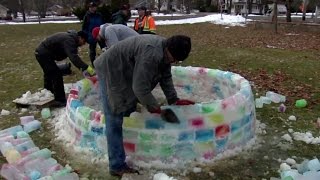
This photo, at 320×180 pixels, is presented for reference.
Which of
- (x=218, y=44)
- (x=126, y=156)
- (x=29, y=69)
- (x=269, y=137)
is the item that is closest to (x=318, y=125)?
(x=269, y=137)

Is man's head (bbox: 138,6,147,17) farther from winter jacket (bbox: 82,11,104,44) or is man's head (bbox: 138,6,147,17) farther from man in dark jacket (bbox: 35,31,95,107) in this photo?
man in dark jacket (bbox: 35,31,95,107)

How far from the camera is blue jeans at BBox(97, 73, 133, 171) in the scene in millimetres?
4012

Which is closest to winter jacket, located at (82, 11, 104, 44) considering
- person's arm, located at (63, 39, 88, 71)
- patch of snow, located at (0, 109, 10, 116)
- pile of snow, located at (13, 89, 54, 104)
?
pile of snow, located at (13, 89, 54, 104)

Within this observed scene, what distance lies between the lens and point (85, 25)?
27.2 feet

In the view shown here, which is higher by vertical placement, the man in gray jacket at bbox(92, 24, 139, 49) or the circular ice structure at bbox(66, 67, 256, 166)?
the man in gray jacket at bbox(92, 24, 139, 49)

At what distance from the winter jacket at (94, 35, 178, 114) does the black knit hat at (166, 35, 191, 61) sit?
9cm

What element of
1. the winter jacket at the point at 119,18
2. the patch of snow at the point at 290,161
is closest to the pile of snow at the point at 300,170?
the patch of snow at the point at 290,161

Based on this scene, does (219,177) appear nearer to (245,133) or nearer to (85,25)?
(245,133)

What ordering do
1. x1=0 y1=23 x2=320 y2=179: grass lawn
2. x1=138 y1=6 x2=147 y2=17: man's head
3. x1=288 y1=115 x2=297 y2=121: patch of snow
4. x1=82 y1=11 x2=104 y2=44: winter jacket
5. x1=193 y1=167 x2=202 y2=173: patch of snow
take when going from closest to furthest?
1. x1=193 y1=167 x2=202 y2=173: patch of snow
2. x1=0 y1=23 x2=320 y2=179: grass lawn
3. x1=288 y1=115 x2=297 y2=121: patch of snow
4. x1=82 y1=11 x2=104 y2=44: winter jacket
5. x1=138 y1=6 x2=147 y2=17: man's head

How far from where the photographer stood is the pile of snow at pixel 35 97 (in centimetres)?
664

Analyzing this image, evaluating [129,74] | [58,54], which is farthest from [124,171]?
[58,54]

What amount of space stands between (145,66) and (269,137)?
2.38 m

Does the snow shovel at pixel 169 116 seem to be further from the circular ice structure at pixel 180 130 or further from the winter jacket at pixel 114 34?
the winter jacket at pixel 114 34

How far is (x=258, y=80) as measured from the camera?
846 centimetres
